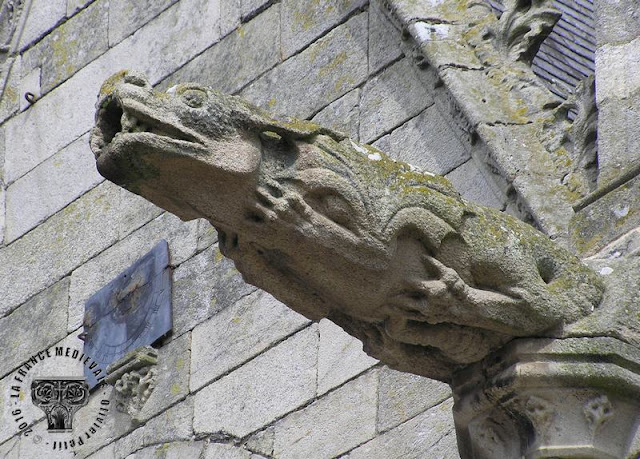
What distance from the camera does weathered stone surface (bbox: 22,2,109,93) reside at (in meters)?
8.52

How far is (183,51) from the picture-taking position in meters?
8.05

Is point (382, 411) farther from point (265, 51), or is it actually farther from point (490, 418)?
point (265, 51)

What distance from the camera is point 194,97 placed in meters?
4.44

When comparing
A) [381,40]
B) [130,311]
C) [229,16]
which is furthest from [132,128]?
[229,16]

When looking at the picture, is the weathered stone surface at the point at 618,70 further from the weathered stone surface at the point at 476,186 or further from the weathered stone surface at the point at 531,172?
the weathered stone surface at the point at 476,186

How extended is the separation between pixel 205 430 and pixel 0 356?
1439 mm

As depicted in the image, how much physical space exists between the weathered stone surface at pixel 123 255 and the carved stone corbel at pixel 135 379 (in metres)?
0.39

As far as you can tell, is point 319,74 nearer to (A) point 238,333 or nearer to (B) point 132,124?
(A) point 238,333

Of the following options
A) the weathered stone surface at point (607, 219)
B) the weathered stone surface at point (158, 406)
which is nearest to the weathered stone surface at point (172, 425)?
the weathered stone surface at point (158, 406)

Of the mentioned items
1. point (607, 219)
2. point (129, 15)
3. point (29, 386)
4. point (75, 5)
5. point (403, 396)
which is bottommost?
point (607, 219)

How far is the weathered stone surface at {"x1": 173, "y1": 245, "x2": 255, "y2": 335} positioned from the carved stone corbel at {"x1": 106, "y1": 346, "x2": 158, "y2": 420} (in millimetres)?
134

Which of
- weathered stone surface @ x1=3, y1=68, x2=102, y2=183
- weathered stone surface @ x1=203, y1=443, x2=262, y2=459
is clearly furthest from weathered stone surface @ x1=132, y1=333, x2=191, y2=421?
weathered stone surface @ x1=3, y1=68, x2=102, y2=183

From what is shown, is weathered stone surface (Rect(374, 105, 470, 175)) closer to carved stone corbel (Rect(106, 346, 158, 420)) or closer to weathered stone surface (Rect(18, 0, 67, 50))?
carved stone corbel (Rect(106, 346, 158, 420))

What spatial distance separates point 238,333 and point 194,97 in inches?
101
